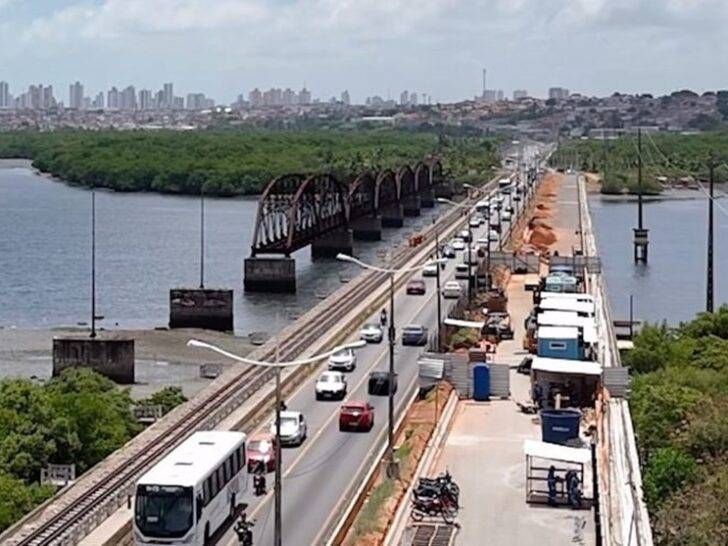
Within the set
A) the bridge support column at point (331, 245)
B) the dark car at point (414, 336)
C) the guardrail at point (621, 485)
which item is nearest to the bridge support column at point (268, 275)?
the bridge support column at point (331, 245)

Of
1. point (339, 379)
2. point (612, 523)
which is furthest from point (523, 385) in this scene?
point (612, 523)

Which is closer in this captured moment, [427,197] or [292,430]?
[292,430]

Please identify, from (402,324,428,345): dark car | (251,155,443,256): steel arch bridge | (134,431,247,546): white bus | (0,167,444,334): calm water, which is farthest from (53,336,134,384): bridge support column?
(251,155,443,256): steel arch bridge

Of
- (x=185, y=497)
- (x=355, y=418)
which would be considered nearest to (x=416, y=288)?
(x=355, y=418)

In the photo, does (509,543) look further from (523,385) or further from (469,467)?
(523,385)

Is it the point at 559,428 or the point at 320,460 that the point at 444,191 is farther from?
the point at 559,428
